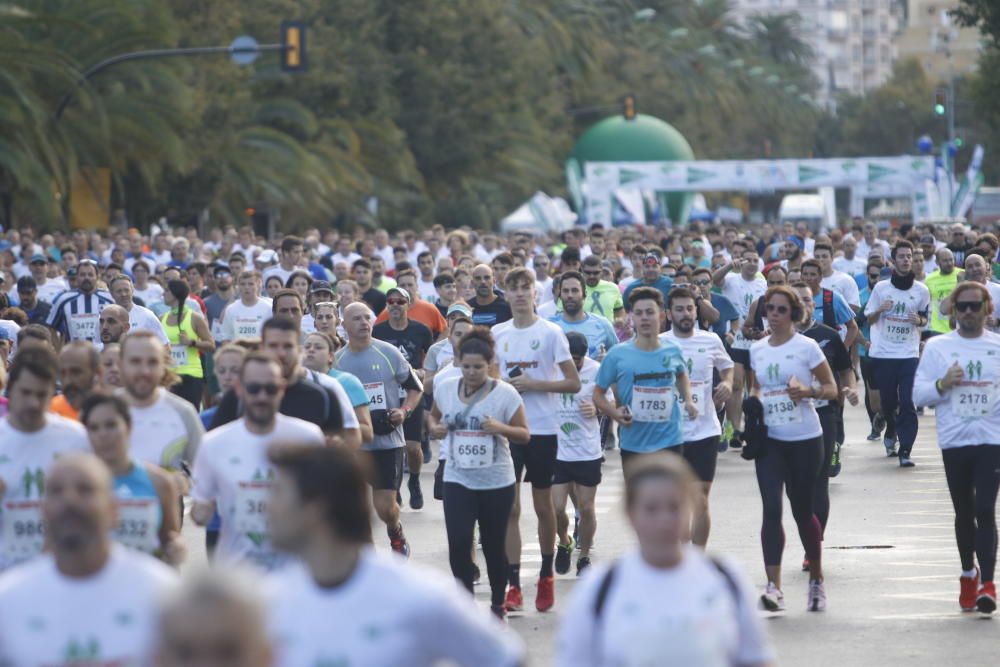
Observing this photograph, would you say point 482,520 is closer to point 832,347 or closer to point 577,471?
point 577,471

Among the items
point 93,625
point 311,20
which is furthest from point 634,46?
point 93,625

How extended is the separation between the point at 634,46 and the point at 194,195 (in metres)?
40.8

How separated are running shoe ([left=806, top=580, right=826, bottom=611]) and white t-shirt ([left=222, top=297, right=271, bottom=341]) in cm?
744

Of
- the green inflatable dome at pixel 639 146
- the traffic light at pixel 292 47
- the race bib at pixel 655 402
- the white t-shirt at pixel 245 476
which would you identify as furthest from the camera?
the green inflatable dome at pixel 639 146

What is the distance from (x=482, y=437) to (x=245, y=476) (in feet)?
9.60

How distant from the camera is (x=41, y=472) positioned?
7000mm

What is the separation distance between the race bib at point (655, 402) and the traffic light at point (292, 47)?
72.0 feet

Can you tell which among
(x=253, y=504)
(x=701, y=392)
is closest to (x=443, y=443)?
(x=701, y=392)

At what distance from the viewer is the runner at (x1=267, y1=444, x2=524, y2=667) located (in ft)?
15.1

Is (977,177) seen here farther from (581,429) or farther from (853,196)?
(581,429)

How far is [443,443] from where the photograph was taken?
35.0ft

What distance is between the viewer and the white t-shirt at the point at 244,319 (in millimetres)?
17094

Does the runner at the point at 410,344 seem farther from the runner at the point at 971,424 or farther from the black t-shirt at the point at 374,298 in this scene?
the runner at the point at 971,424

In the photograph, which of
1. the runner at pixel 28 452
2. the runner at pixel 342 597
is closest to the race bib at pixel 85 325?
the runner at pixel 28 452
